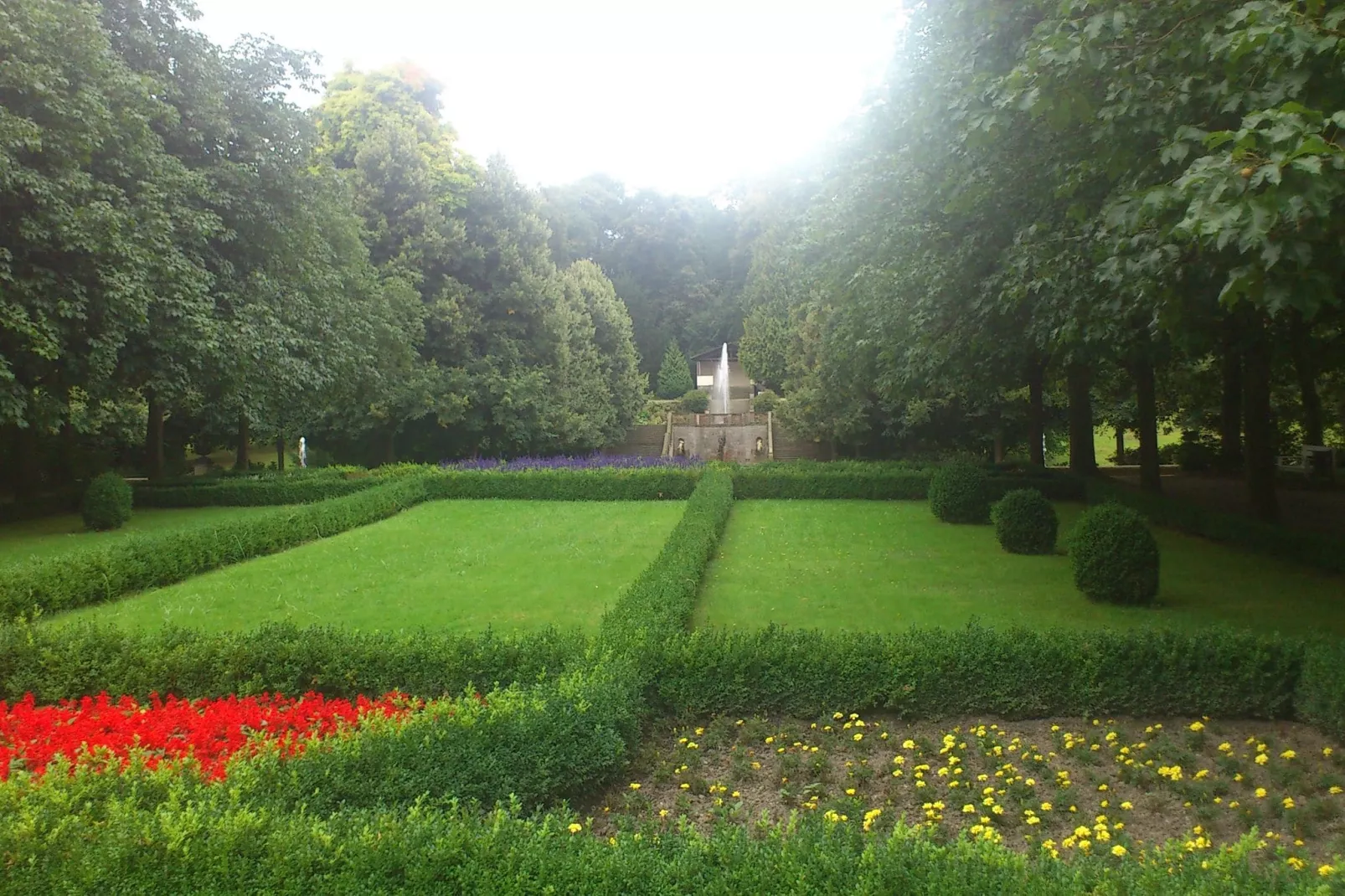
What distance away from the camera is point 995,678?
6797mm

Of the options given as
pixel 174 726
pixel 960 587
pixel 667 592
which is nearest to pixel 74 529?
pixel 174 726

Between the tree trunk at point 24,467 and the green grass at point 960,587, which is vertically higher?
the tree trunk at point 24,467

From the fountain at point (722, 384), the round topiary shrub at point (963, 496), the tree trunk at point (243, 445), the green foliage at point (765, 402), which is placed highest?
the fountain at point (722, 384)

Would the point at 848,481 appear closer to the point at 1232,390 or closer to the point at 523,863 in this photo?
the point at 1232,390

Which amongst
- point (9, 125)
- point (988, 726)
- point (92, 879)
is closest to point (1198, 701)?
point (988, 726)

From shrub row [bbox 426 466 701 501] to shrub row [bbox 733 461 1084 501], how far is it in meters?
1.55

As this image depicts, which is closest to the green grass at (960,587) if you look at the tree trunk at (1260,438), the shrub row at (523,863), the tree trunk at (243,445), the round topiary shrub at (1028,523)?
the round topiary shrub at (1028,523)

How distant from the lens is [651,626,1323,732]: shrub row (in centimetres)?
669

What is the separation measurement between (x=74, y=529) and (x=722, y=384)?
42979mm

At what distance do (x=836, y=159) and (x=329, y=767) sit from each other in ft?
52.8

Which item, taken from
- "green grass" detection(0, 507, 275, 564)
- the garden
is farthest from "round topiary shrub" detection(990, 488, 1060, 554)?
"green grass" detection(0, 507, 275, 564)

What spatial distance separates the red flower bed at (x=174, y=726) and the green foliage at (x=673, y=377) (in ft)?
158

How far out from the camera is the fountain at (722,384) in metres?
55.2

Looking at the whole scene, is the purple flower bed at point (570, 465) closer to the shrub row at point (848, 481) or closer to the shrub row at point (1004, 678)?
the shrub row at point (848, 481)
